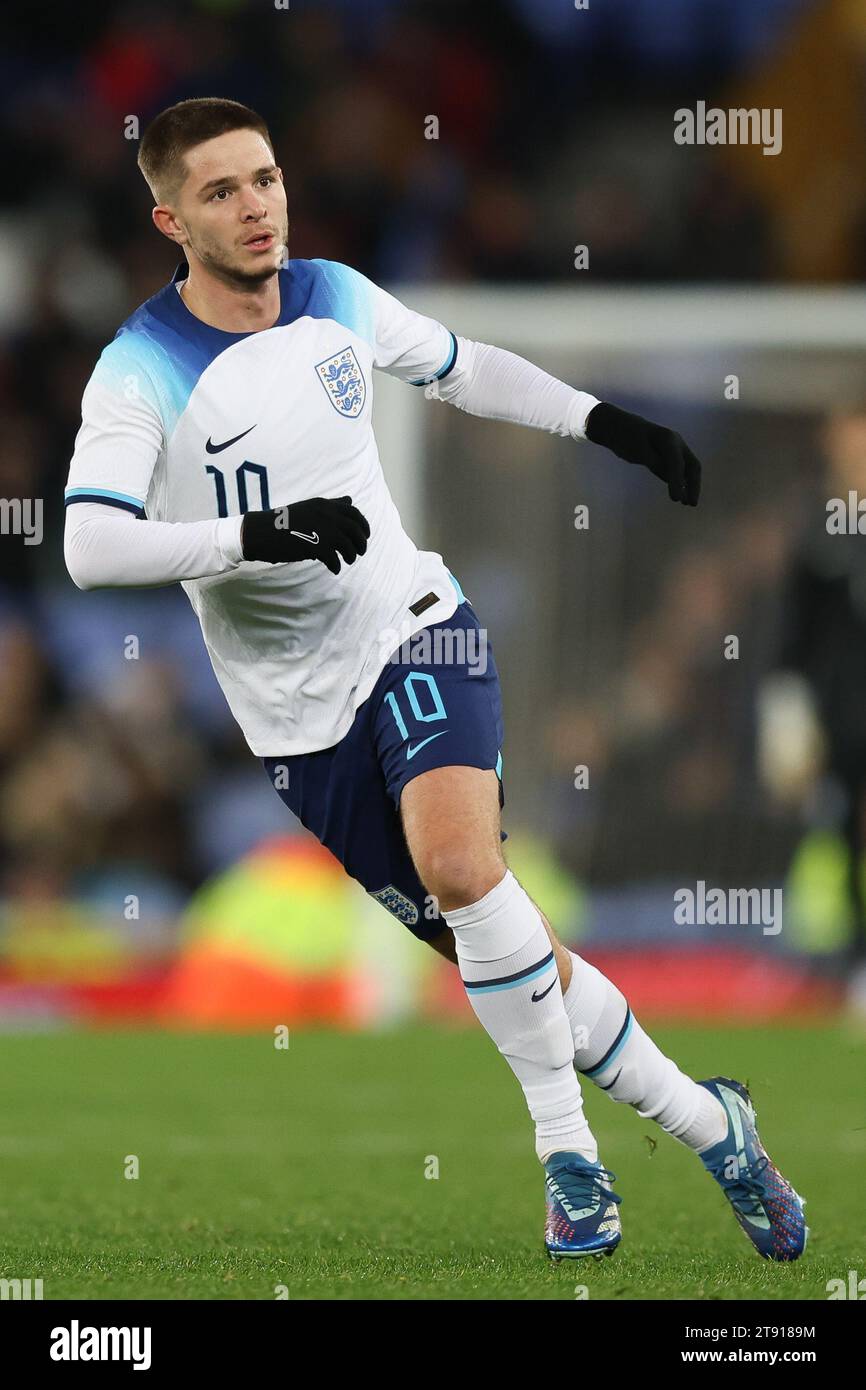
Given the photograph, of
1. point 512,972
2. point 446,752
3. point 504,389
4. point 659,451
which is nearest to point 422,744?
point 446,752

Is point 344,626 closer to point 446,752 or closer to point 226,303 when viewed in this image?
point 446,752

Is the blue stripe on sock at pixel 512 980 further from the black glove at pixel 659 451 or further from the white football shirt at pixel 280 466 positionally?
the black glove at pixel 659 451

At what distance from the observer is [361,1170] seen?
21.0 ft

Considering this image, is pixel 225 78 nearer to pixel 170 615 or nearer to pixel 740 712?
pixel 170 615

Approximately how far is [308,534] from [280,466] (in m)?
0.50

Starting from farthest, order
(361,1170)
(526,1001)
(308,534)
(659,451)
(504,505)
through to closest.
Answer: (504,505) < (361,1170) < (659,451) < (526,1001) < (308,534)

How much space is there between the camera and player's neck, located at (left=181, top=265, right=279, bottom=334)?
4.85 m

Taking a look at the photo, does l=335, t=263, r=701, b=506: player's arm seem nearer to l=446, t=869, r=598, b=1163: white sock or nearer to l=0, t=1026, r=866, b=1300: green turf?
l=446, t=869, r=598, b=1163: white sock

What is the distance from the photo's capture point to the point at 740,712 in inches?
444

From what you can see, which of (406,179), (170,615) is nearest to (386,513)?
(170,615)

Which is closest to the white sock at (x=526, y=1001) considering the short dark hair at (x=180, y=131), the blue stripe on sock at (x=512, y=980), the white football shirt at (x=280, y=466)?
the blue stripe on sock at (x=512, y=980)

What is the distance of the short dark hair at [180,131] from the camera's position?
15.6ft

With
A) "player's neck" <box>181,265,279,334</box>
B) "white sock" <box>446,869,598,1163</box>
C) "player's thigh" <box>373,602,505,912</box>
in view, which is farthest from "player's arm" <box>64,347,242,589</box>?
"white sock" <box>446,869,598,1163</box>

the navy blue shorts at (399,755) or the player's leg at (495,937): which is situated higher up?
the navy blue shorts at (399,755)
